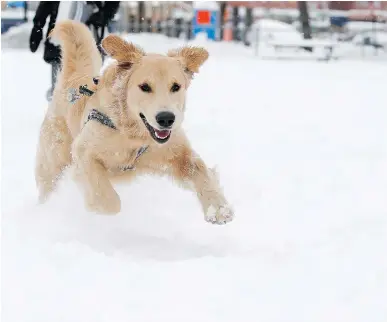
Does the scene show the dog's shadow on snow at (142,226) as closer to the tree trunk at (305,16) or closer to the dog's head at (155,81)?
the dog's head at (155,81)

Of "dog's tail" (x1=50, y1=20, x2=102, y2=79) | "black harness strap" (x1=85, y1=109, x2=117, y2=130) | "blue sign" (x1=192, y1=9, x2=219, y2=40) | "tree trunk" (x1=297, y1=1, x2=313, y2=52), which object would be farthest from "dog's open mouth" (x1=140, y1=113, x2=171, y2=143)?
"blue sign" (x1=192, y1=9, x2=219, y2=40)

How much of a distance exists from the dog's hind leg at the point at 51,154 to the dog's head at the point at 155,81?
691 mm

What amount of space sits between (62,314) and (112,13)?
4241 millimetres

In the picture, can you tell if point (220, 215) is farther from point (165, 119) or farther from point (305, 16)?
point (305, 16)

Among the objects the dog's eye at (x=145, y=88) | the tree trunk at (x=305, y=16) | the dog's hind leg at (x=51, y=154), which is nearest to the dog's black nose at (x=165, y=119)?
the dog's eye at (x=145, y=88)

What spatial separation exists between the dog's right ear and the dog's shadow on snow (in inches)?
32.7

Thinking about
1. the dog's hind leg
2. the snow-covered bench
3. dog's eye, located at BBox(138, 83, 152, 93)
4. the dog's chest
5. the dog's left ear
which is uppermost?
the dog's left ear

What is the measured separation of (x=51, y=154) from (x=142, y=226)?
0.73 metres

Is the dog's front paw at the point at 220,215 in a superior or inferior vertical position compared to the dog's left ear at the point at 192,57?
inferior

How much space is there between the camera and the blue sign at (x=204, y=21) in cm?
2022

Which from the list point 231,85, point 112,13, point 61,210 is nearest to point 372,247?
point 61,210

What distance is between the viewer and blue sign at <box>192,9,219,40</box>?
2022cm

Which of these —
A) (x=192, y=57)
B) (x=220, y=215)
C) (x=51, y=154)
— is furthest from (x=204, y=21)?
Result: (x=220, y=215)

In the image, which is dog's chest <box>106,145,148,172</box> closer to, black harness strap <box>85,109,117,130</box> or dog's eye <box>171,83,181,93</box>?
black harness strap <box>85,109,117,130</box>
